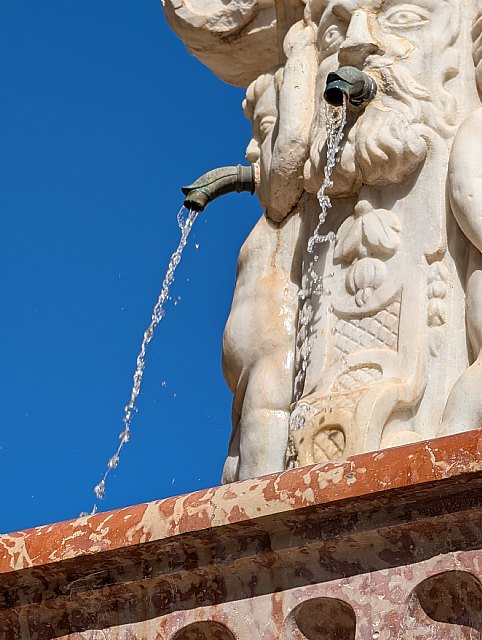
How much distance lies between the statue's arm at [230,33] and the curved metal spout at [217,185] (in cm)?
53

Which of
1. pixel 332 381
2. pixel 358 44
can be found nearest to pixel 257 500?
pixel 332 381

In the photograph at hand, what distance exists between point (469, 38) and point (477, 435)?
2224mm

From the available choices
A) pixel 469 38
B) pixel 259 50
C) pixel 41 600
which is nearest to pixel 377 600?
pixel 41 600

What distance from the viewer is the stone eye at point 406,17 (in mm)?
6219

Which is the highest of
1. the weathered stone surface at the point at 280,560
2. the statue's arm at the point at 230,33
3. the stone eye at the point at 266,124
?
the statue's arm at the point at 230,33

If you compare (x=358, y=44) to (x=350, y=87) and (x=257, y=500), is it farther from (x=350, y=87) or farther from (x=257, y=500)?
(x=257, y=500)

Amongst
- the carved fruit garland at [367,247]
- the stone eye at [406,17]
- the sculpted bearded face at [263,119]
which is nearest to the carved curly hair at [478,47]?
the stone eye at [406,17]

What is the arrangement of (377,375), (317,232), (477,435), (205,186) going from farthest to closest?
(205,186), (317,232), (377,375), (477,435)

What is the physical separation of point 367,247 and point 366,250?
0.03 ft

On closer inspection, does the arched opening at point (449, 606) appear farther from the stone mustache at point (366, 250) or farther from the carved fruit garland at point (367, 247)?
the carved fruit garland at point (367, 247)

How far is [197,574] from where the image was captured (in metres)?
4.75

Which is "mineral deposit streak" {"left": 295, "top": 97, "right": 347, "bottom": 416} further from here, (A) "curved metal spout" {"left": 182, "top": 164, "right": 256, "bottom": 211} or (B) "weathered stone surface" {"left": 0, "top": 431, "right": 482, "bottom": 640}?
(B) "weathered stone surface" {"left": 0, "top": 431, "right": 482, "bottom": 640}

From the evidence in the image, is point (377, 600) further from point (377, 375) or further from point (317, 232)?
point (317, 232)

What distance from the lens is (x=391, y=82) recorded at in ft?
20.0
